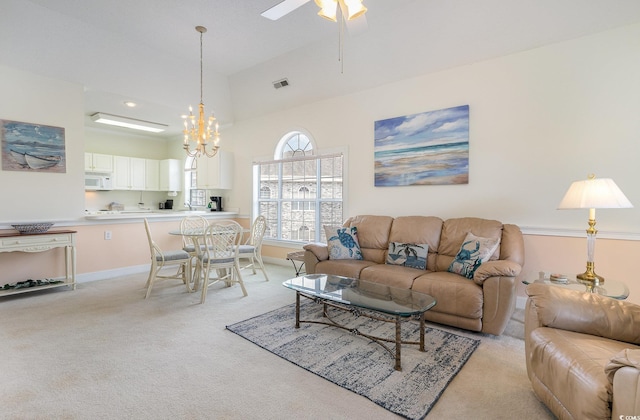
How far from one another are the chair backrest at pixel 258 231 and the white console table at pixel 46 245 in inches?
92.5

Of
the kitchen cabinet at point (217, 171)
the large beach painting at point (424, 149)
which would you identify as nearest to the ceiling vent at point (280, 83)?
the large beach painting at point (424, 149)

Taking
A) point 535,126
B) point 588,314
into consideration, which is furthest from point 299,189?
point 588,314

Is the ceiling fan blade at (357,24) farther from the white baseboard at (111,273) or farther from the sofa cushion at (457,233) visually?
the white baseboard at (111,273)

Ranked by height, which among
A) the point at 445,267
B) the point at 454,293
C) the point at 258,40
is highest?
the point at 258,40

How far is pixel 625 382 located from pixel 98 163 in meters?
8.43

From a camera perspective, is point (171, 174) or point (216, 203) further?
point (171, 174)

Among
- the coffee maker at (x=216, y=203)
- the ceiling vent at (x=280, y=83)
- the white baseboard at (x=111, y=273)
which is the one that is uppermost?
the ceiling vent at (x=280, y=83)

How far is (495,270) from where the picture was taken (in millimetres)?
2713

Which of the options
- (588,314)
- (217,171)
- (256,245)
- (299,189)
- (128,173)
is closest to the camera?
(588,314)

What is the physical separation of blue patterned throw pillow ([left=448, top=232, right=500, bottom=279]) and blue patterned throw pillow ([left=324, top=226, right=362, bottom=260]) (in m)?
1.19

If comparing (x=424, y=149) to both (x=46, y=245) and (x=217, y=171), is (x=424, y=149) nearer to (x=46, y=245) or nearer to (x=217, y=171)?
(x=217, y=171)

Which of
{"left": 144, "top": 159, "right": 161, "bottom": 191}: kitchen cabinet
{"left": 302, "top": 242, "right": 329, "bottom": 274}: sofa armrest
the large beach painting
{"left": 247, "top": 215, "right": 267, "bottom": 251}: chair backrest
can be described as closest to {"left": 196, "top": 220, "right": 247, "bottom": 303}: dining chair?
{"left": 247, "top": 215, "right": 267, "bottom": 251}: chair backrest

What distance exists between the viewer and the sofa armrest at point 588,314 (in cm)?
169

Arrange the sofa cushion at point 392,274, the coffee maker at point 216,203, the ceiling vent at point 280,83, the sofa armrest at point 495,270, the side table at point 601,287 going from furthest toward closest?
the coffee maker at point 216,203 → the ceiling vent at point 280,83 → the sofa cushion at point 392,274 → the sofa armrest at point 495,270 → the side table at point 601,287
